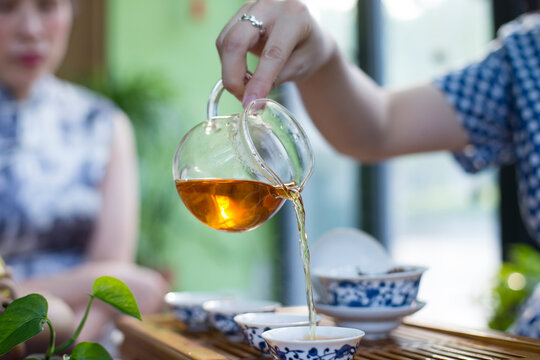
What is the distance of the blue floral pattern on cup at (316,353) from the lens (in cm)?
62

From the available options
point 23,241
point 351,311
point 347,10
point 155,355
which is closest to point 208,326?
point 155,355

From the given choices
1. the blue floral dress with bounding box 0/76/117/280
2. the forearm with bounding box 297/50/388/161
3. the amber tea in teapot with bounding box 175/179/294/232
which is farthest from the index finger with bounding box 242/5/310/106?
the blue floral dress with bounding box 0/76/117/280

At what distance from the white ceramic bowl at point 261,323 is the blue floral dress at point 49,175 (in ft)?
3.63

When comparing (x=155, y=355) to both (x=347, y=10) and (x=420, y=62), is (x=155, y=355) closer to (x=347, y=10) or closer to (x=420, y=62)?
(x=420, y=62)

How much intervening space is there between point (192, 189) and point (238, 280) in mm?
3405

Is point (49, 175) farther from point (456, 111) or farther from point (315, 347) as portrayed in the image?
point (315, 347)

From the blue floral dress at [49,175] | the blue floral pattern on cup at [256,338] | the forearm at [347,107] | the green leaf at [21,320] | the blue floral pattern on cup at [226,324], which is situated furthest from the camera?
the blue floral dress at [49,175]

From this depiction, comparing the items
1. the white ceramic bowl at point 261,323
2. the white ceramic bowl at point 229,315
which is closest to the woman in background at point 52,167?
the white ceramic bowl at point 229,315

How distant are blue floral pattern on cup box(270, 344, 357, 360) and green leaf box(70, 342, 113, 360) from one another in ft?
0.59

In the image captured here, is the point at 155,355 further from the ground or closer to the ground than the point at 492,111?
closer to the ground

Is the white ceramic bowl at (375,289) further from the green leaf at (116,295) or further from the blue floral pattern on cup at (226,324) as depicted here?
the green leaf at (116,295)

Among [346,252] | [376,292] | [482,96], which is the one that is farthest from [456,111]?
[376,292]

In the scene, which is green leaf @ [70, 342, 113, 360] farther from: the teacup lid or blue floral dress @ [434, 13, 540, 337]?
blue floral dress @ [434, 13, 540, 337]

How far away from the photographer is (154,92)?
3.55m
